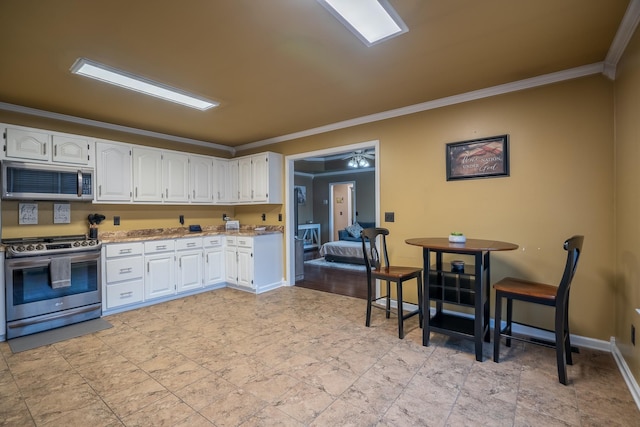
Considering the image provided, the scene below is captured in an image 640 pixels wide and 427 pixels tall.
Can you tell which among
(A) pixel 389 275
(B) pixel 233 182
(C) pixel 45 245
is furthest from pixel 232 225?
(A) pixel 389 275

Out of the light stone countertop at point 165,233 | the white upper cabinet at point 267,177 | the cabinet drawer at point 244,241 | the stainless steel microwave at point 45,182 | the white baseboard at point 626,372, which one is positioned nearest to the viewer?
the white baseboard at point 626,372

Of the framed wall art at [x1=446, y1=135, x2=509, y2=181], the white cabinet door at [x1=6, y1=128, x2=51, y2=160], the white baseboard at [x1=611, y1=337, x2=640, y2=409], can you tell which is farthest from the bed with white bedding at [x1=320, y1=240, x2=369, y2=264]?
the white cabinet door at [x1=6, y1=128, x2=51, y2=160]

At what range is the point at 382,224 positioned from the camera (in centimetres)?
387

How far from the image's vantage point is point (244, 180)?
514cm

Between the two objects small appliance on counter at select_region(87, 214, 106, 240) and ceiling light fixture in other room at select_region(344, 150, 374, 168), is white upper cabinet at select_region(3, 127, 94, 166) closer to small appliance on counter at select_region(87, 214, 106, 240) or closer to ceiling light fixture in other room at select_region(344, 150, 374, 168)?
small appliance on counter at select_region(87, 214, 106, 240)

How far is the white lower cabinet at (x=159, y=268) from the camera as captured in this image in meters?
3.92

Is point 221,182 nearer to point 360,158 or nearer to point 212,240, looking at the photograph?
point 212,240

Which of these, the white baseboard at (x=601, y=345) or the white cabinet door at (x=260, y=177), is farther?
the white cabinet door at (x=260, y=177)

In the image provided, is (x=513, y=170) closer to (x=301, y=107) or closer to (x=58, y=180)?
(x=301, y=107)

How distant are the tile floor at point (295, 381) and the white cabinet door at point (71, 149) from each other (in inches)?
80.2

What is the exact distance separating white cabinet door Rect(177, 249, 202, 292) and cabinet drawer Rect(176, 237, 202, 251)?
0.07m

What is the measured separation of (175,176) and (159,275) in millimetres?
1528

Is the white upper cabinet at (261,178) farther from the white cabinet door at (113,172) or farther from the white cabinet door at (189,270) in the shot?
the white cabinet door at (113,172)

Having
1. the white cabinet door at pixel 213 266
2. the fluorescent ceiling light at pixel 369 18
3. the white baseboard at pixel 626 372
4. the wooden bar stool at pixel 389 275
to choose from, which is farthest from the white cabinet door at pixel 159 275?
the white baseboard at pixel 626 372
